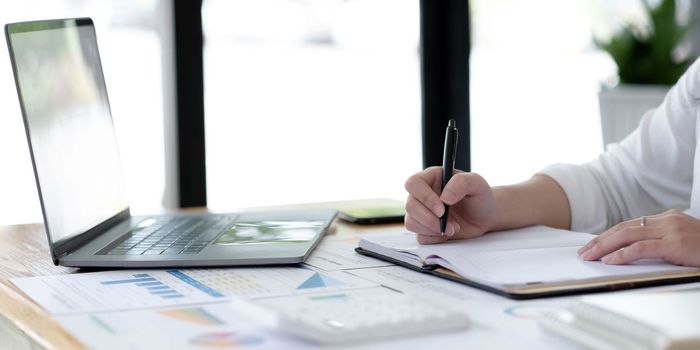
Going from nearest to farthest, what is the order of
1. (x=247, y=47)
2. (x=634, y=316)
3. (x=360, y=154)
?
(x=634, y=316), (x=247, y=47), (x=360, y=154)

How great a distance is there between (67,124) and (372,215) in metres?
0.54

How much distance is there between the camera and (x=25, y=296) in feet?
3.15

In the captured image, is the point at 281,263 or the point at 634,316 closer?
the point at 634,316

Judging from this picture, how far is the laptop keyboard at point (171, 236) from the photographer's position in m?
1.17

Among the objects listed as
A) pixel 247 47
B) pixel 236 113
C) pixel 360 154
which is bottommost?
pixel 360 154

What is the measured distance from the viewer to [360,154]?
3373 millimetres

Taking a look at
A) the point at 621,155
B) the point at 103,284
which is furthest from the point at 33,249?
the point at 621,155

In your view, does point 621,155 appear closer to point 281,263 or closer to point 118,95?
point 281,263

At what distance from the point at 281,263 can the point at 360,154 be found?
7.49 feet

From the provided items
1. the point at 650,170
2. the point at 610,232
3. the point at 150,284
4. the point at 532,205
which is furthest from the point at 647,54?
the point at 150,284

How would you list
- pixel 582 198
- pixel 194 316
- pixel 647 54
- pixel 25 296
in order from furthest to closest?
pixel 647 54, pixel 582 198, pixel 25 296, pixel 194 316

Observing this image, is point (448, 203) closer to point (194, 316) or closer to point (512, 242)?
point (512, 242)

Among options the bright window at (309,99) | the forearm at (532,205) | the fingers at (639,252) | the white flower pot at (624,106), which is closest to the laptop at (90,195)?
the forearm at (532,205)

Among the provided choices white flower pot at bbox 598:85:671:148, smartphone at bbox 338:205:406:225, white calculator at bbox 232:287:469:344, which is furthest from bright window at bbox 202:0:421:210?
→ white calculator at bbox 232:287:469:344
